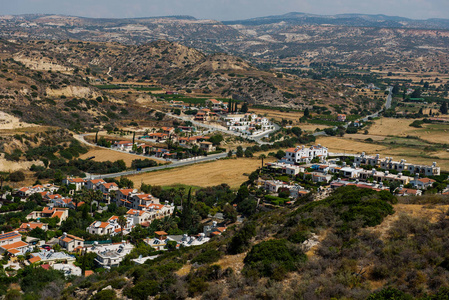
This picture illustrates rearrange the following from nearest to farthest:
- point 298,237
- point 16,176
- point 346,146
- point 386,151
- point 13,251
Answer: point 298,237, point 13,251, point 16,176, point 386,151, point 346,146

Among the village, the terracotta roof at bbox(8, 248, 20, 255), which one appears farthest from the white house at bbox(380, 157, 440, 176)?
the terracotta roof at bbox(8, 248, 20, 255)

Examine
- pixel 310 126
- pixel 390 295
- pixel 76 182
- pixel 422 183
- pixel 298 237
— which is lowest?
pixel 76 182

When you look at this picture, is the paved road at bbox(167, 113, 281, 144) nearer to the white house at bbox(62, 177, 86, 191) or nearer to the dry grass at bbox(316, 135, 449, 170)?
the dry grass at bbox(316, 135, 449, 170)

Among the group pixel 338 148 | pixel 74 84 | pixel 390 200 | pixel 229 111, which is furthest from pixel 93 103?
pixel 390 200

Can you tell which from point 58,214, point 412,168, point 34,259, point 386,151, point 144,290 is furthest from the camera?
point 386,151

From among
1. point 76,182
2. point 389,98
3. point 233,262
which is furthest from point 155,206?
point 389,98

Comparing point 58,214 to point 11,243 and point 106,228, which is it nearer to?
point 106,228

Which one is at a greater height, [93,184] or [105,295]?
[105,295]

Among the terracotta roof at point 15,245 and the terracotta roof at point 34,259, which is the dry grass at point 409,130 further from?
the terracotta roof at point 34,259
